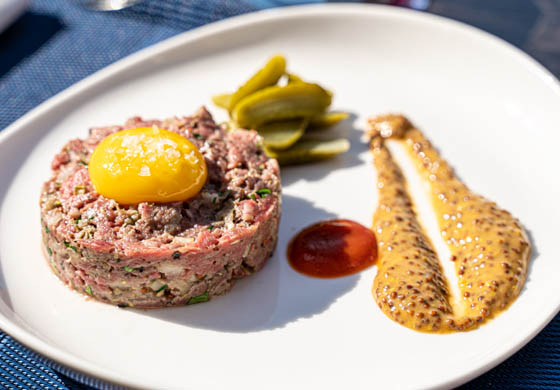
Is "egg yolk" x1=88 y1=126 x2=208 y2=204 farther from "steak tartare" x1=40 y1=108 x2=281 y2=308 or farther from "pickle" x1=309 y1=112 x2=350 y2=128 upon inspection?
"pickle" x1=309 y1=112 x2=350 y2=128

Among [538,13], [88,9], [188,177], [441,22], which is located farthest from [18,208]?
[538,13]

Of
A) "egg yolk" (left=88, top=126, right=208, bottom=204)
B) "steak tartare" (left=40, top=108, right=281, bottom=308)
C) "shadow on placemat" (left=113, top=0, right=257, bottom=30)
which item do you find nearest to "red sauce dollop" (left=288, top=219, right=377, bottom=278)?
"steak tartare" (left=40, top=108, right=281, bottom=308)

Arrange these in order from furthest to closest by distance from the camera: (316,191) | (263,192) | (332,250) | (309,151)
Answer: (309,151)
(316,191)
(332,250)
(263,192)

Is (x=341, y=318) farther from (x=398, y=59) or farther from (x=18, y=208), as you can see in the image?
(x=398, y=59)

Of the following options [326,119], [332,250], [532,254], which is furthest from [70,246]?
[532,254]

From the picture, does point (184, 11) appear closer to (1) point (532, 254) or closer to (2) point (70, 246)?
(2) point (70, 246)

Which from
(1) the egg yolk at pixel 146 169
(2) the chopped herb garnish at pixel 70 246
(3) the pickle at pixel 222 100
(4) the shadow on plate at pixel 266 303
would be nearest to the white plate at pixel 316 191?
(4) the shadow on plate at pixel 266 303
